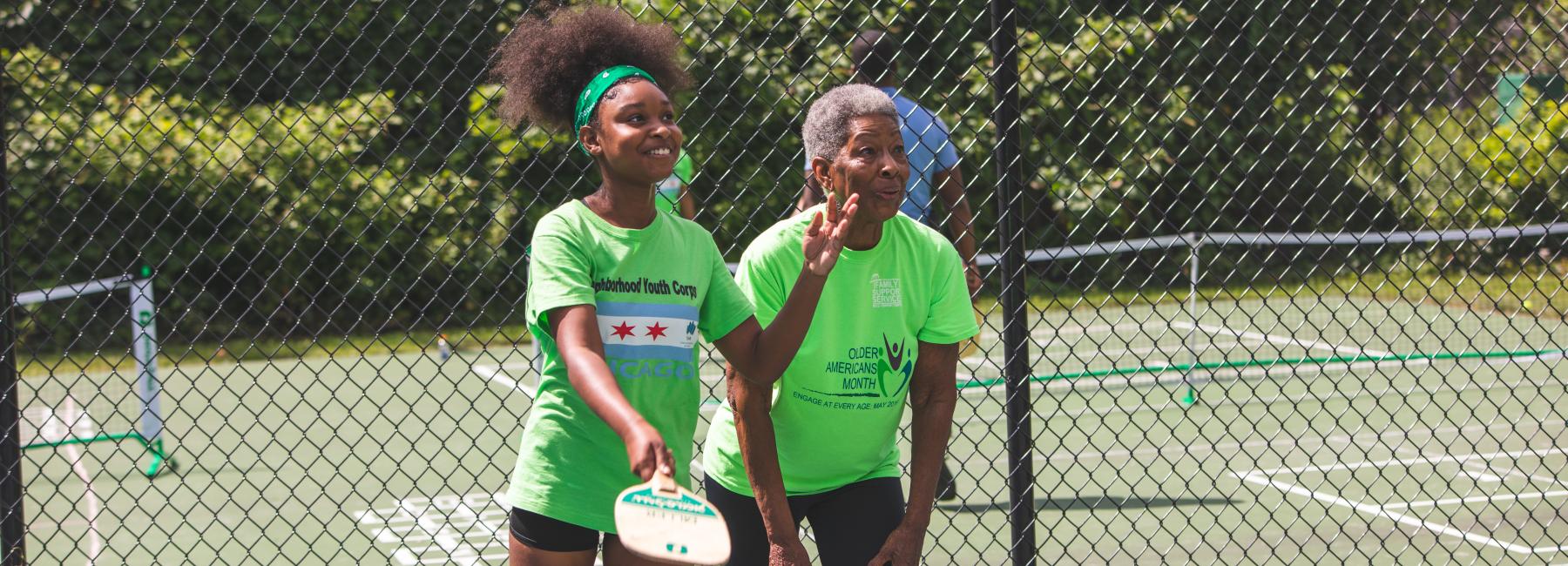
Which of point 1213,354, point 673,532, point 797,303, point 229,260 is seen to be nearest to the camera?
point 673,532

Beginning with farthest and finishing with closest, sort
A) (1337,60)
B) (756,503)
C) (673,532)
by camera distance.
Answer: (1337,60) → (756,503) → (673,532)

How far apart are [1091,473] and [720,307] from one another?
2122mm

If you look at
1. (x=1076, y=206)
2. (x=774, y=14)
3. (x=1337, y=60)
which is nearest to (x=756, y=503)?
(x=774, y=14)

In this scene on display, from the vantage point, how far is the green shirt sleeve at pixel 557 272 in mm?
2773

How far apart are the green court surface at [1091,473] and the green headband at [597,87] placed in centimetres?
163

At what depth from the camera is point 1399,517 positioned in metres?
6.09

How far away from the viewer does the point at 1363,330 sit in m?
12.0

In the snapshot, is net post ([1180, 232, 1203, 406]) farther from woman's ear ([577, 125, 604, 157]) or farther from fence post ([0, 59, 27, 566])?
fence post ([0, 59, 27, 566])

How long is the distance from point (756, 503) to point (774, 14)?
7442 mm

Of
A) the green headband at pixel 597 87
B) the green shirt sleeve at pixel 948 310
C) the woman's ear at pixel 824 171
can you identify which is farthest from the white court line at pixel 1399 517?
the green headband at pixel 597 87

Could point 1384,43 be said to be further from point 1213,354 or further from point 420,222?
point 420,222

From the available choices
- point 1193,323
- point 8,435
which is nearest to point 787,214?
point 1193,323

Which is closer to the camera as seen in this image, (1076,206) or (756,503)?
(756,503)

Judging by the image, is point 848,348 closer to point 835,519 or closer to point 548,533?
point 835,519
